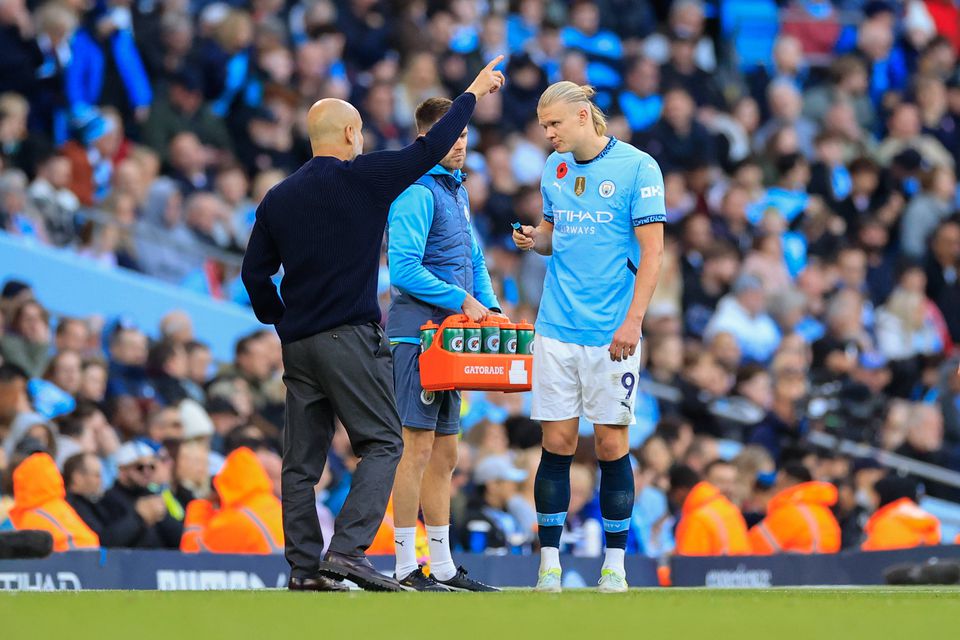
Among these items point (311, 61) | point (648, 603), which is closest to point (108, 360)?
point (311, 61)

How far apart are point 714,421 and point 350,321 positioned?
9377 mm

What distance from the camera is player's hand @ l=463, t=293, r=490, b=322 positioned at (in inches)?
365

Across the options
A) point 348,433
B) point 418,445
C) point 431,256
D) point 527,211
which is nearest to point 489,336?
point 431,256

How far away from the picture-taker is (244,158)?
1805 centimetres

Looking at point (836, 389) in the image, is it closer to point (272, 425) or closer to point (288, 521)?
point (272, 425)

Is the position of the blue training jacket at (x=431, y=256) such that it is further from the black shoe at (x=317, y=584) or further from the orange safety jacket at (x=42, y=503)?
the orange safety jacket at (x=42, y=503)

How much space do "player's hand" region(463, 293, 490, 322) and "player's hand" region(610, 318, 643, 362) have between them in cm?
76

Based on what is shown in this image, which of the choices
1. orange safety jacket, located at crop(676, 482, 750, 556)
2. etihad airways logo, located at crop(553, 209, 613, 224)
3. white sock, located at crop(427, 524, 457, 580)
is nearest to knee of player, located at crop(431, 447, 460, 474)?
white sock, located at crop(427, 524, 457, 580)

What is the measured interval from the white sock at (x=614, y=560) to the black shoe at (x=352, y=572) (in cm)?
107

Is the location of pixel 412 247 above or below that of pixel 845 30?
below

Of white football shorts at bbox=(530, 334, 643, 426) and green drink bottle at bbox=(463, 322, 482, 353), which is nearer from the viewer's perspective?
white football shorts at bbox=(530, 334, 643, 426)

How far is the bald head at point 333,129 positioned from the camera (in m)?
8.82

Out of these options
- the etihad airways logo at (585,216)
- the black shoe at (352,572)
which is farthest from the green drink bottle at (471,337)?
the black shoe at (352,572)

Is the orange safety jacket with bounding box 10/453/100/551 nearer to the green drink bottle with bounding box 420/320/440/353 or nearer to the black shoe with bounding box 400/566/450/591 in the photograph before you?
the black shoe with bounding box 400/566/450/591
